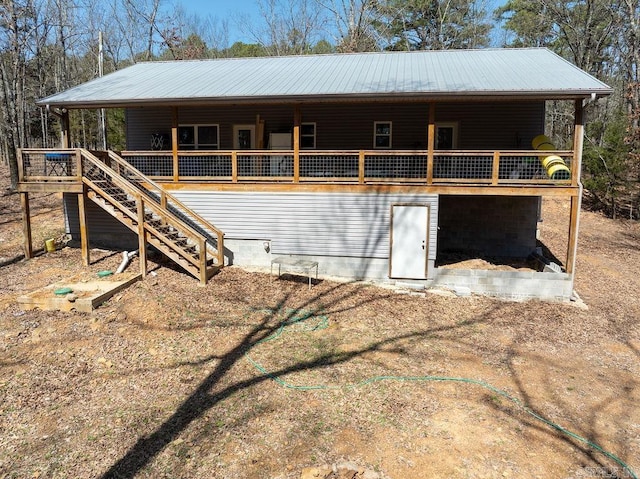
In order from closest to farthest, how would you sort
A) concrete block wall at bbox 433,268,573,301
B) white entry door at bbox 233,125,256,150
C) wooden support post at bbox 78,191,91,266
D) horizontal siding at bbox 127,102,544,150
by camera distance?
concrete block wall at bbox 433,268,573,301 < wooden support post at bbox 78,191,91,266 < horizontal siding at bbox 127,102,544,150 < white entry door at bbox 233,125,256,150

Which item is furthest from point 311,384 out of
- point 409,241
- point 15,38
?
point 15,38

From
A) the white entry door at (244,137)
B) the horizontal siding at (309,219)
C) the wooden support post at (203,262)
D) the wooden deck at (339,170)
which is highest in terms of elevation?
the white entry door at (244,137)

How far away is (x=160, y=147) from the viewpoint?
551 inches

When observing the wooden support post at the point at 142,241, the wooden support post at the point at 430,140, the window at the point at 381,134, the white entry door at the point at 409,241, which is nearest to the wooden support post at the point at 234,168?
the wooden support post at the point at 142,241

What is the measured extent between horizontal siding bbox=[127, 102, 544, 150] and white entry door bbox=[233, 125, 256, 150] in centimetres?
16

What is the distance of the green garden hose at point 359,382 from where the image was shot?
16.0 ft

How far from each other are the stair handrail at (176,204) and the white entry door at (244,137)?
3.44 m

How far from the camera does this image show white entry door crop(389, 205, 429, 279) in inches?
414

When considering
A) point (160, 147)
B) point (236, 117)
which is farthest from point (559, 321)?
point (160, 147)

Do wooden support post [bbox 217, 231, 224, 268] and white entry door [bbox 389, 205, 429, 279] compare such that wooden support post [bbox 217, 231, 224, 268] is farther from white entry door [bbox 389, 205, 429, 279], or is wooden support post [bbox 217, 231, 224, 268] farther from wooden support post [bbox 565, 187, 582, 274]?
wooden support post [bbox 565, 187, 582, 274]

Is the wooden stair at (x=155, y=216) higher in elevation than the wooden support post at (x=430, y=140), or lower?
lower

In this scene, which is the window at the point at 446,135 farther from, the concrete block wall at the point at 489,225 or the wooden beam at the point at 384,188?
the wooden beam at the point at 384,188

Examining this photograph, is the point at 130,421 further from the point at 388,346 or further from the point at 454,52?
the point at 454,52

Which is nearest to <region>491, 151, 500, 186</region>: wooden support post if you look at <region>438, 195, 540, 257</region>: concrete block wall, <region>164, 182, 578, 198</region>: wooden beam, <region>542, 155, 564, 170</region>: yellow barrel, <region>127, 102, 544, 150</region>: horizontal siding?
<region>164, 182, 578, 198</region>: wooden beam
